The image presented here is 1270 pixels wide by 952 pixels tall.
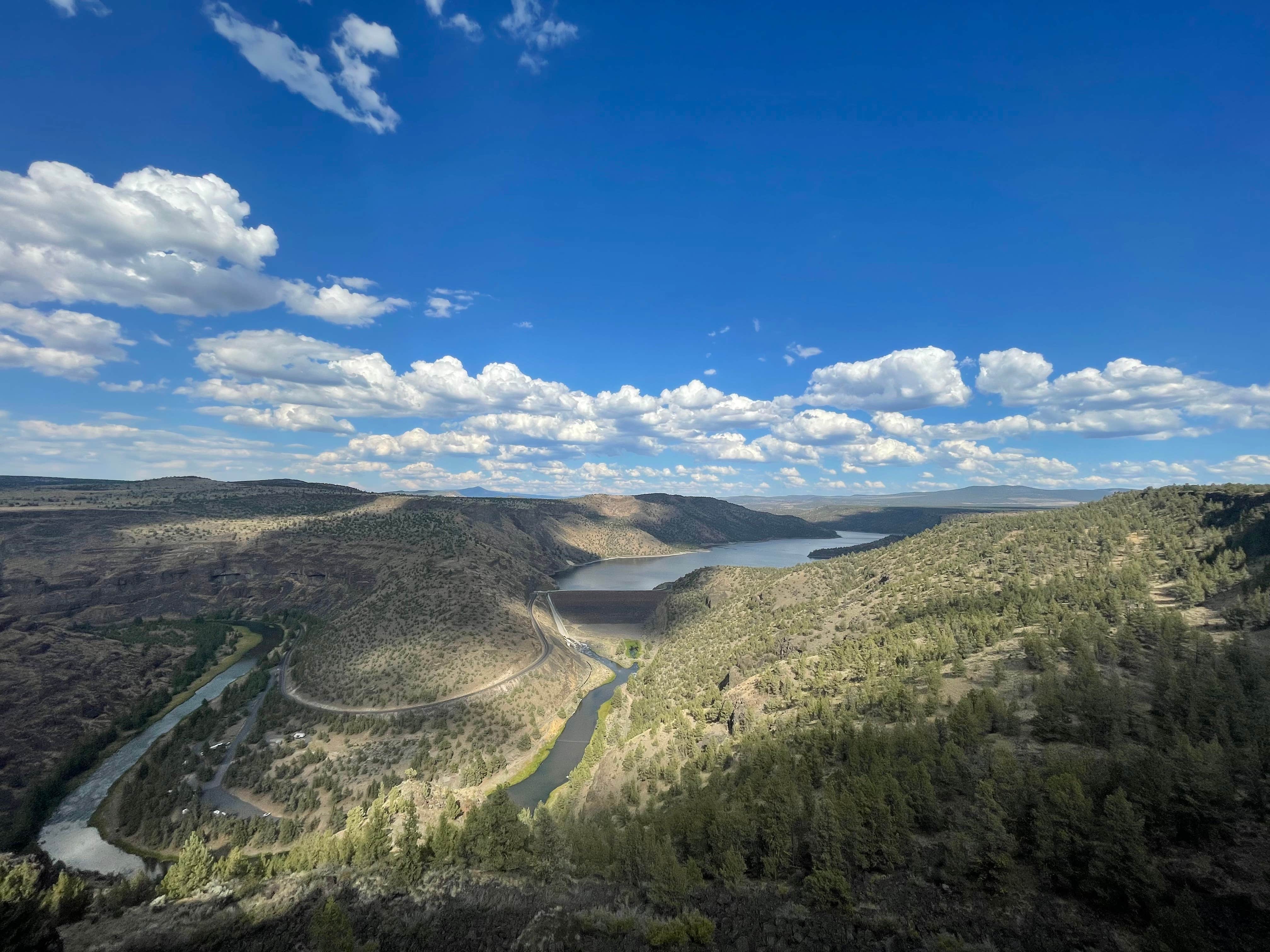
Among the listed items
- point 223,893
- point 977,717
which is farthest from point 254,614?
point 977,717

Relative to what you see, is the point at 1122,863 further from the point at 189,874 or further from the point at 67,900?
the point at 67,900

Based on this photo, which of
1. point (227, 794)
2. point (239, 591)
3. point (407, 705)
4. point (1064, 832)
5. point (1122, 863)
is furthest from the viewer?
point (239, 591)

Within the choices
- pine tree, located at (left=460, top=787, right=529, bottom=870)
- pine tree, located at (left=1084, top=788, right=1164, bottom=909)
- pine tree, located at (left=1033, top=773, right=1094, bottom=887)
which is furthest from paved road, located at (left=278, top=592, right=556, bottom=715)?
pine tree, located at (left=1084, top=788, right=1164, bottom=909)

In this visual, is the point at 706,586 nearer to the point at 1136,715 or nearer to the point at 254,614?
the point at 1136,715

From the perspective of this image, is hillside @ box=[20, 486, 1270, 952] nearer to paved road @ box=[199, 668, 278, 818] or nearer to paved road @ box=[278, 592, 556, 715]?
paved road @ box=[199, 668, 278, 818]

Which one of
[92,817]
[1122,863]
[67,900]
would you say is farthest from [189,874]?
[92,817]

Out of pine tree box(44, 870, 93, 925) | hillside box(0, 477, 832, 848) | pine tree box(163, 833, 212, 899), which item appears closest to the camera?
pine tree box(44, 870, 93, 925)
